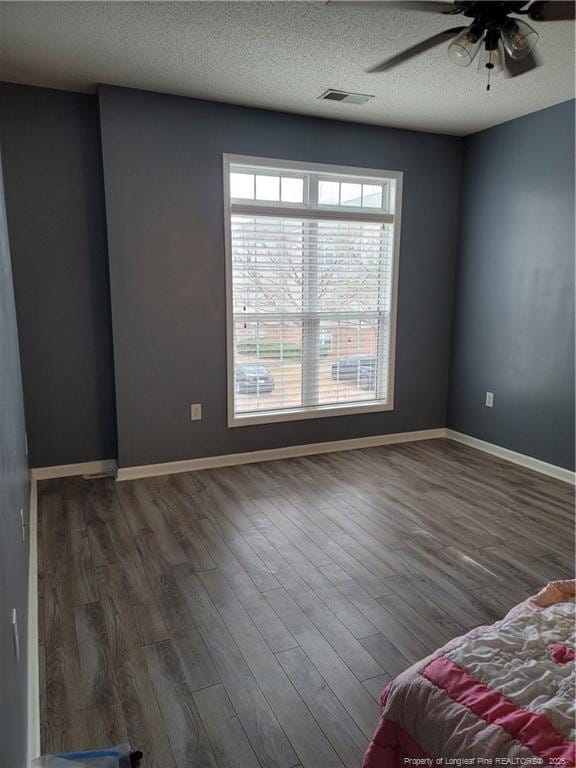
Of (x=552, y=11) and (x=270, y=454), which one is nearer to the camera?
(x=552, y=11)

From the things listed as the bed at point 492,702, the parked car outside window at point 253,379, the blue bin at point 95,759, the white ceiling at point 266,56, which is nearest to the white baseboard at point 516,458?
the parked car outside window at point 253,379

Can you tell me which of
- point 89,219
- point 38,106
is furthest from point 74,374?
point 38,106

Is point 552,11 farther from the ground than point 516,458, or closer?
farther from the ground

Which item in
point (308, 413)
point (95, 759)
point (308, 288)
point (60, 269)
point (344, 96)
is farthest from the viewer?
point (308, 413)

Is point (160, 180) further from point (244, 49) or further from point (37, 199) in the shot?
point (244, 49)

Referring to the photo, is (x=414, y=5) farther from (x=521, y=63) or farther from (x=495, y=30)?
(x=521, y=63)

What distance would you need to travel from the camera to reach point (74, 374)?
390 cm

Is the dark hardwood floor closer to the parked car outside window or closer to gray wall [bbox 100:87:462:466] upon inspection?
gray wall [bbox 100:87:462:466]

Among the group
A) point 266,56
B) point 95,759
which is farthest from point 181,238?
point 95,759

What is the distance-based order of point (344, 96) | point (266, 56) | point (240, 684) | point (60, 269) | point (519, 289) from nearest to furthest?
point (240, 684)
point (266, 56)
point (344, 96)
point (60, 269)
point (519, 289)

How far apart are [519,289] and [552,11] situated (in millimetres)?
2615

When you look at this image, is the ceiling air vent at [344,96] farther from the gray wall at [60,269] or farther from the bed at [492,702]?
the bed at [492,702]

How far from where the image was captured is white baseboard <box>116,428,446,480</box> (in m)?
3.95

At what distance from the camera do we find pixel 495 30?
2.01 m
